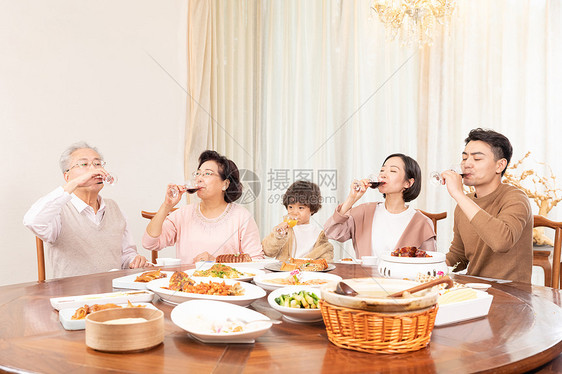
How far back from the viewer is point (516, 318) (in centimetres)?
120

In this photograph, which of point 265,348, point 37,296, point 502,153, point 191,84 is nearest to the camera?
point 265,348

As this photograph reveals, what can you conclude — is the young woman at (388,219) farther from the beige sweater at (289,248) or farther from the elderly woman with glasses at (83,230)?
the elderly woman with glasses at (83,230)

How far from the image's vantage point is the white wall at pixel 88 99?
2865 mm

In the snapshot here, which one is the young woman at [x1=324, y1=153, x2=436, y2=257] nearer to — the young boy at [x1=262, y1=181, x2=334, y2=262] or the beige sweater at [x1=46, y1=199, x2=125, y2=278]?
the young boy at [x1=262, y1=181, x2=334, y2=262]

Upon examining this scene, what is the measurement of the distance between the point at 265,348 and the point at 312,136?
3755mm

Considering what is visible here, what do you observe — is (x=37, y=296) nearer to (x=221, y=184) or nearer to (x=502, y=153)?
(x=221, y=184)

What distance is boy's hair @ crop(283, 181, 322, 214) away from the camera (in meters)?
3.34

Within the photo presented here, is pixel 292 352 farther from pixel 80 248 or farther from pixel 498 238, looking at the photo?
pixel 80 248

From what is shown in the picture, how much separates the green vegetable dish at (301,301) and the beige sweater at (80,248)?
140 cm

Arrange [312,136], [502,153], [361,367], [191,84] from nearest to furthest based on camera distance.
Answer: [361,367] < [502,153] < [191,84] < [312,136]

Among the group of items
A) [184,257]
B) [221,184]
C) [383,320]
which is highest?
[221,184]

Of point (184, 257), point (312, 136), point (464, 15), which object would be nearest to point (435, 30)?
point (464, 15)

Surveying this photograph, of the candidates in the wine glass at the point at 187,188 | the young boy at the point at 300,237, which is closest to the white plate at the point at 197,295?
the wine glass at the point at 187,188

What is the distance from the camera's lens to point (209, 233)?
2566 millimetres
